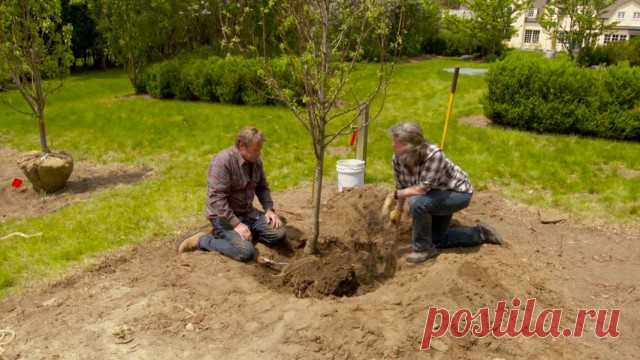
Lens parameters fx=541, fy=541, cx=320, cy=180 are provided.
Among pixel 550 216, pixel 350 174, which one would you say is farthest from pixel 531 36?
pixel 350 174

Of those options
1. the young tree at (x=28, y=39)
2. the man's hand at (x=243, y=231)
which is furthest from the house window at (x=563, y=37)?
the man's hand at (x=243, y=231)

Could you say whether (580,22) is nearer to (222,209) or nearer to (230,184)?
(230,184)

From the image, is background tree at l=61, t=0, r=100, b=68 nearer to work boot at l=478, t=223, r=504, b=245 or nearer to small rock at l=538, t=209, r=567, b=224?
small rock at l=538, t=209, r=567, b=224

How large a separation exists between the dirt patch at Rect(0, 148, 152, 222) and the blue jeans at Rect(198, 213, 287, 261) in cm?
327

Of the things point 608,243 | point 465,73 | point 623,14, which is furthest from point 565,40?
point 623,14

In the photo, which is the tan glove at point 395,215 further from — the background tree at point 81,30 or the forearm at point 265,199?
the background tree at point 81,30

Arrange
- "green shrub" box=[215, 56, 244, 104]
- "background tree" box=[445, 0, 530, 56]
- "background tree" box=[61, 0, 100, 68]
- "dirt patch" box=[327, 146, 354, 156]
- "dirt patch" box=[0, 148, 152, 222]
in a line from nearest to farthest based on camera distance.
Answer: "dirt patch" box=[0, 148, 152, 222] → "dirt patch" box=[327, 146, 354, 156] → "green shrub" box=[215, 56, 244, 104] → "background tree" box=[445, 0, 530, 56] → "background tree" box=[61, 0, 100, 68]

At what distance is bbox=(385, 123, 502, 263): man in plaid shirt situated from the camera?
15.4 feet

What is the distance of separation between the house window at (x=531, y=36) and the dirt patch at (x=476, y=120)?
40562mm

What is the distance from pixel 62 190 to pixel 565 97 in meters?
8.70

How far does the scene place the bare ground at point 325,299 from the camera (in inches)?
148

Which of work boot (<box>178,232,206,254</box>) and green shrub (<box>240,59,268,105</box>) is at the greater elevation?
green shrub (<box>240,59,268,105</box>)

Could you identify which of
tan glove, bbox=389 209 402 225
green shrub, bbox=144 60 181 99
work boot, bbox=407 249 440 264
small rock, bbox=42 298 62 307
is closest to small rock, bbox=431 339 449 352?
work boot, bbox=407 249 440 264

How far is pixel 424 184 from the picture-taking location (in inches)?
190
